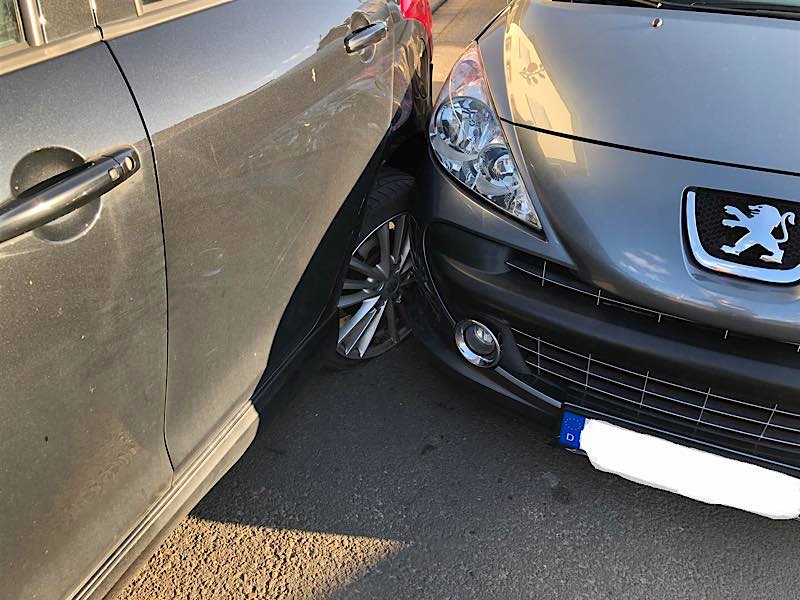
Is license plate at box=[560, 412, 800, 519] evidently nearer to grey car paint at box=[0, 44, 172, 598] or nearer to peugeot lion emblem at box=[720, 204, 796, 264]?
peugeot lion emblem at box=[720, 204, 796, 264]

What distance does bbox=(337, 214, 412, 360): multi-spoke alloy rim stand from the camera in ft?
7.87

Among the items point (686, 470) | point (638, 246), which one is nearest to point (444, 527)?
point (686, 470)

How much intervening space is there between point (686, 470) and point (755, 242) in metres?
0.56

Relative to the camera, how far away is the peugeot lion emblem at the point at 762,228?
1.61 meters

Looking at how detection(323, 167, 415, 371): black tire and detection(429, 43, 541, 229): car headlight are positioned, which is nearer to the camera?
detection(429, 43, 541, 229): car headlight

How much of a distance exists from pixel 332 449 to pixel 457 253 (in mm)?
743

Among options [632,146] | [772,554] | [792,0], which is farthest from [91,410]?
[792,0]

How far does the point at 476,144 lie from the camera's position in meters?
1.99

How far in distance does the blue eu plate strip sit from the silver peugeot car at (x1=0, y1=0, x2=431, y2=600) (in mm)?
703

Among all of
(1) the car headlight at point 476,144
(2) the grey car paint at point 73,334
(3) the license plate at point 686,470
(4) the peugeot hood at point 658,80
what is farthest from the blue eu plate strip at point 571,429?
(2) the grey car paint at point 73,334

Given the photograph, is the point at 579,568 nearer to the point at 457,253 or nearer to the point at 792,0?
the point at 457,253

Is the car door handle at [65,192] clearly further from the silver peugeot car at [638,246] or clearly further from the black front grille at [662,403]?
the black front grille at [662,403]

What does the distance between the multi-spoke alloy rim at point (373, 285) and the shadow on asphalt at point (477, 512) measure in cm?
22

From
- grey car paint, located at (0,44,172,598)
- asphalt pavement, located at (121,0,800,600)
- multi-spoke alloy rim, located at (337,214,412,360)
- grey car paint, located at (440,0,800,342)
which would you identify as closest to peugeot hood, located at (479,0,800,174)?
grey car paint, located at (440,0,800,342)
